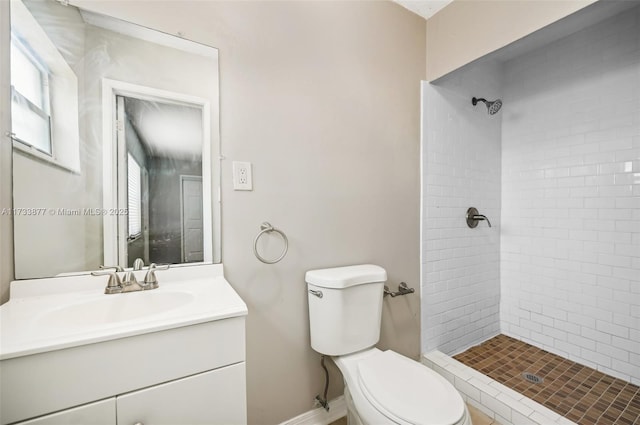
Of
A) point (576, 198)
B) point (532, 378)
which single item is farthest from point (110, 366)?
point (576, 198)

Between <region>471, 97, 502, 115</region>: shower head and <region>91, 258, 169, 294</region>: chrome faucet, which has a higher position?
<region>471, 97, 502, 115</region>: shower head

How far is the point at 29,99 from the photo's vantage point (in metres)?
0.95

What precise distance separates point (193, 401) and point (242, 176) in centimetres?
86

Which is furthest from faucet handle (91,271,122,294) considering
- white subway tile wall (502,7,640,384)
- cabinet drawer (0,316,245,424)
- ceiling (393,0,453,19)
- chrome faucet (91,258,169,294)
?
white subway tile wall (502,7,640,384)

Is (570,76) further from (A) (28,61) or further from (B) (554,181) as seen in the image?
(A) (28,61)

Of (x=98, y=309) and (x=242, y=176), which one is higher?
(x=242, y=176)

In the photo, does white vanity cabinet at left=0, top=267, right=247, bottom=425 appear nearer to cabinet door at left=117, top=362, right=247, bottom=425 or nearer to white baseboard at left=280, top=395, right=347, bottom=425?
cabinet door at left=117, top=362, right=247, bottom=425

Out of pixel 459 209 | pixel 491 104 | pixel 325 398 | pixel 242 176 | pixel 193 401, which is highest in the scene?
pixel 491 104

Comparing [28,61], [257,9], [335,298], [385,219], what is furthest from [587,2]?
[28,61]

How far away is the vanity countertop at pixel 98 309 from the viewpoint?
0.67m

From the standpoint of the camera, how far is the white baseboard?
1431 millimetres

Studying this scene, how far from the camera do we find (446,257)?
1.99m

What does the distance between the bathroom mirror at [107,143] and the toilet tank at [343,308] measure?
0.54 metres

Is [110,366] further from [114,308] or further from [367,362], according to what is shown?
[367,362]
